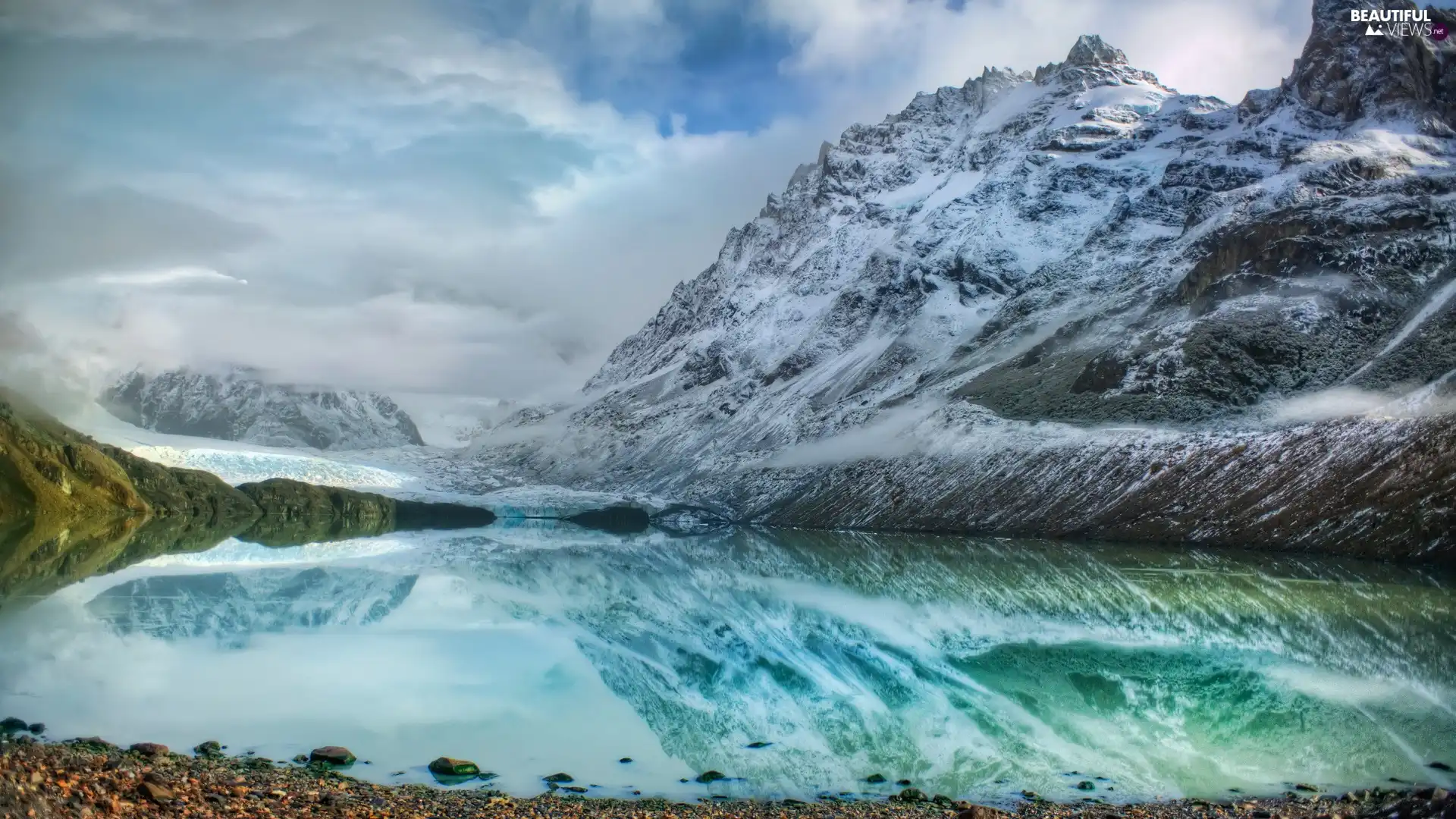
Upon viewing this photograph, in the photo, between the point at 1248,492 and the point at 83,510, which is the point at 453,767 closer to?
the point at 1248,492

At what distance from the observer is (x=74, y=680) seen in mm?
39125

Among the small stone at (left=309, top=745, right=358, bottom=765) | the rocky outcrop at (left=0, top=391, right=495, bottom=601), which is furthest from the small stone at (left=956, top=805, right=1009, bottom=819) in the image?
the rocky outcrop at (left=0, top=391, right=495, bottom=601)

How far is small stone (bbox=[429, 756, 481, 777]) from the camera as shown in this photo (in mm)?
29016

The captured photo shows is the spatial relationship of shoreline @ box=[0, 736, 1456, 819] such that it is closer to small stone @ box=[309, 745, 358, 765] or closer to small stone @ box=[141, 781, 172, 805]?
small stone @ box=[141, 781, 172, 805]

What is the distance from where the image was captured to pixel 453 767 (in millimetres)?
29188

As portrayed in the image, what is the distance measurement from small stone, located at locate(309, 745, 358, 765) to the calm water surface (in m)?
0.74

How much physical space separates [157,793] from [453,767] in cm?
922

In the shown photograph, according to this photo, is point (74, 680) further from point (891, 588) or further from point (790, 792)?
point (891, 588)

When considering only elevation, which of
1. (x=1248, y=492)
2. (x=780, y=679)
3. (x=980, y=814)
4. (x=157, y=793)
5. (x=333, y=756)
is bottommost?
(x=980, y=814)

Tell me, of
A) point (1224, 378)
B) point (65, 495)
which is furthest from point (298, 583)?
point (1224, 378)

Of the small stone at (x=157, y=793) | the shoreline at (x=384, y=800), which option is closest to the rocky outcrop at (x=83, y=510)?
the shoreline at (x=384, y=800)

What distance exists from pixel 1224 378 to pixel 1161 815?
Result: 592 feet

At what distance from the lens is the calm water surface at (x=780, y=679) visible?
31.3 meters

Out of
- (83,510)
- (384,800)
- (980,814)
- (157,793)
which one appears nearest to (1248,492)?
(980,814)
